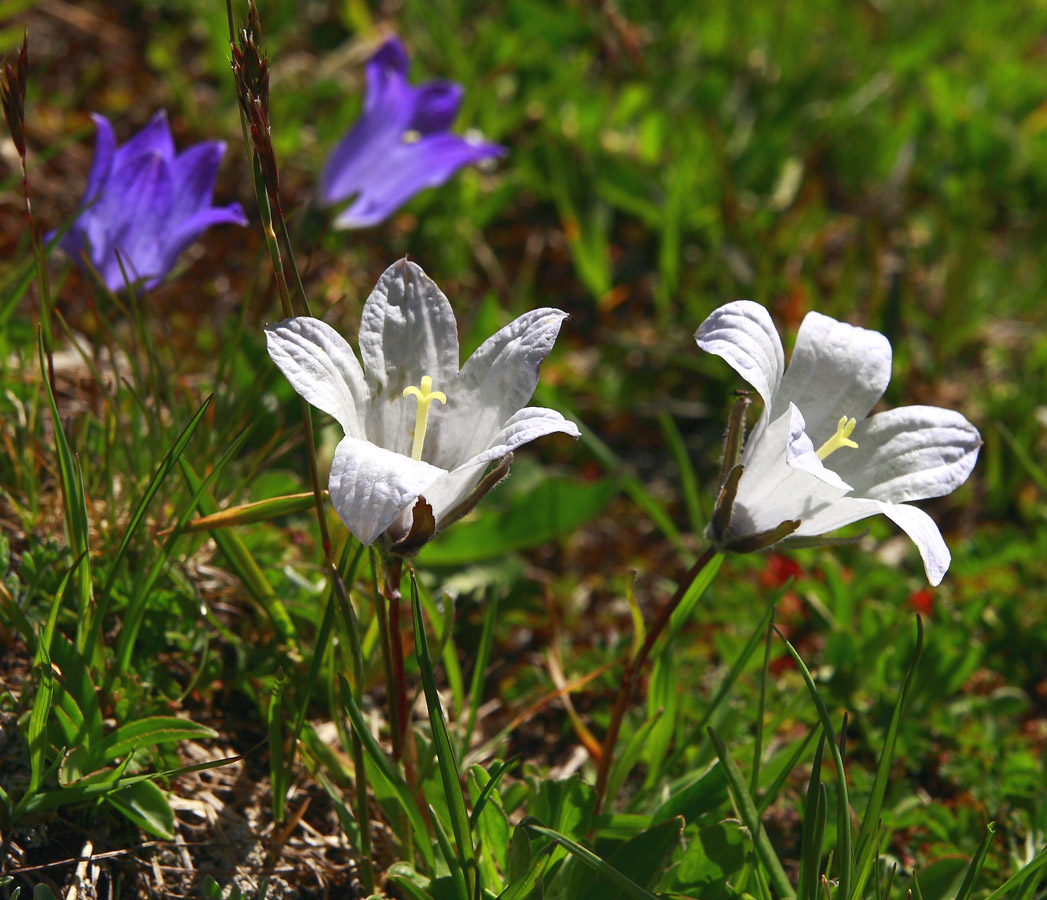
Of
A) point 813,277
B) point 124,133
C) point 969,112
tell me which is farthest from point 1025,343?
point 124,133

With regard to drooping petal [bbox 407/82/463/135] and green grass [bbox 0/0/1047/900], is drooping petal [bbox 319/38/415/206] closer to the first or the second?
drooping petal [bbox 407/82/463/135]

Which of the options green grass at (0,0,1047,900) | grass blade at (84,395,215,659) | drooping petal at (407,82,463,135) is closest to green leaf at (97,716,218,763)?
green grass at (0,0,1047,900)

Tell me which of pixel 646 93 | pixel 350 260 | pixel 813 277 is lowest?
pixel 813 277

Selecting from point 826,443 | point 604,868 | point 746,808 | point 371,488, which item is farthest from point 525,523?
point 371,488

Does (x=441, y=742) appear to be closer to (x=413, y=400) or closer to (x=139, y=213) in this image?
(x=413, y=400)

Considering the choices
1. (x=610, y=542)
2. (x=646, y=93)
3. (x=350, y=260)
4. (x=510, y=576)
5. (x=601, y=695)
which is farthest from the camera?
(x=646, y=93)

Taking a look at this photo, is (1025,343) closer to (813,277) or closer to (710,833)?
(813,277)

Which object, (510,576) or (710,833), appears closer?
(710,833)
